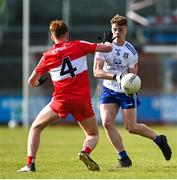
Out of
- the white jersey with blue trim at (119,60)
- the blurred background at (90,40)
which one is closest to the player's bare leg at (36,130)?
the white jersey with blue trim at (119,60)

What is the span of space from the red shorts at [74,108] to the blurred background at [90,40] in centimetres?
1805

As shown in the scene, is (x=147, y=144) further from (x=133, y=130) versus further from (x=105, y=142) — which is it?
(x=133, y=130)

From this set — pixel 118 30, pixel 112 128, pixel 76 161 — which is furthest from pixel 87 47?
pixel 76 161

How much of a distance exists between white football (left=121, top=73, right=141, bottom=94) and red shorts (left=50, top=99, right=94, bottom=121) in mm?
700

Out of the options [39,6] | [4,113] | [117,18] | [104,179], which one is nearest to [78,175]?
[104,179]

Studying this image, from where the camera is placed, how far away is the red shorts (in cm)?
1090

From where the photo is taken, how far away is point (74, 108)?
10938mm

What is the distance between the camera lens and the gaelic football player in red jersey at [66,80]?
425 inches

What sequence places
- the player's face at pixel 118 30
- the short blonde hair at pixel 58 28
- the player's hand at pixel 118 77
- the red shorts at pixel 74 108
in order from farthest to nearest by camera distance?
the player's face at pixel 118 30 → the player's hand at pixel 118 77 → the red shorts at pixel 74 108 → the short blonde hair at pixel 58 28

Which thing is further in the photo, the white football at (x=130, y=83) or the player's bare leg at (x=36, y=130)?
the white football at (x=130, y=83)

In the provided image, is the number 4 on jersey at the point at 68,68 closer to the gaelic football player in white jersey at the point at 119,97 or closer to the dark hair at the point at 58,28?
the dark hair at the point at 58,28

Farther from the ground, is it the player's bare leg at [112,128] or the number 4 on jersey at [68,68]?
the number 4 on jersey at [68,68]

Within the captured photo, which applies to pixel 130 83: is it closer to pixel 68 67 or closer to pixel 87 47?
pixel 87 47

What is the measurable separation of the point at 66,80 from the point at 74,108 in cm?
41
